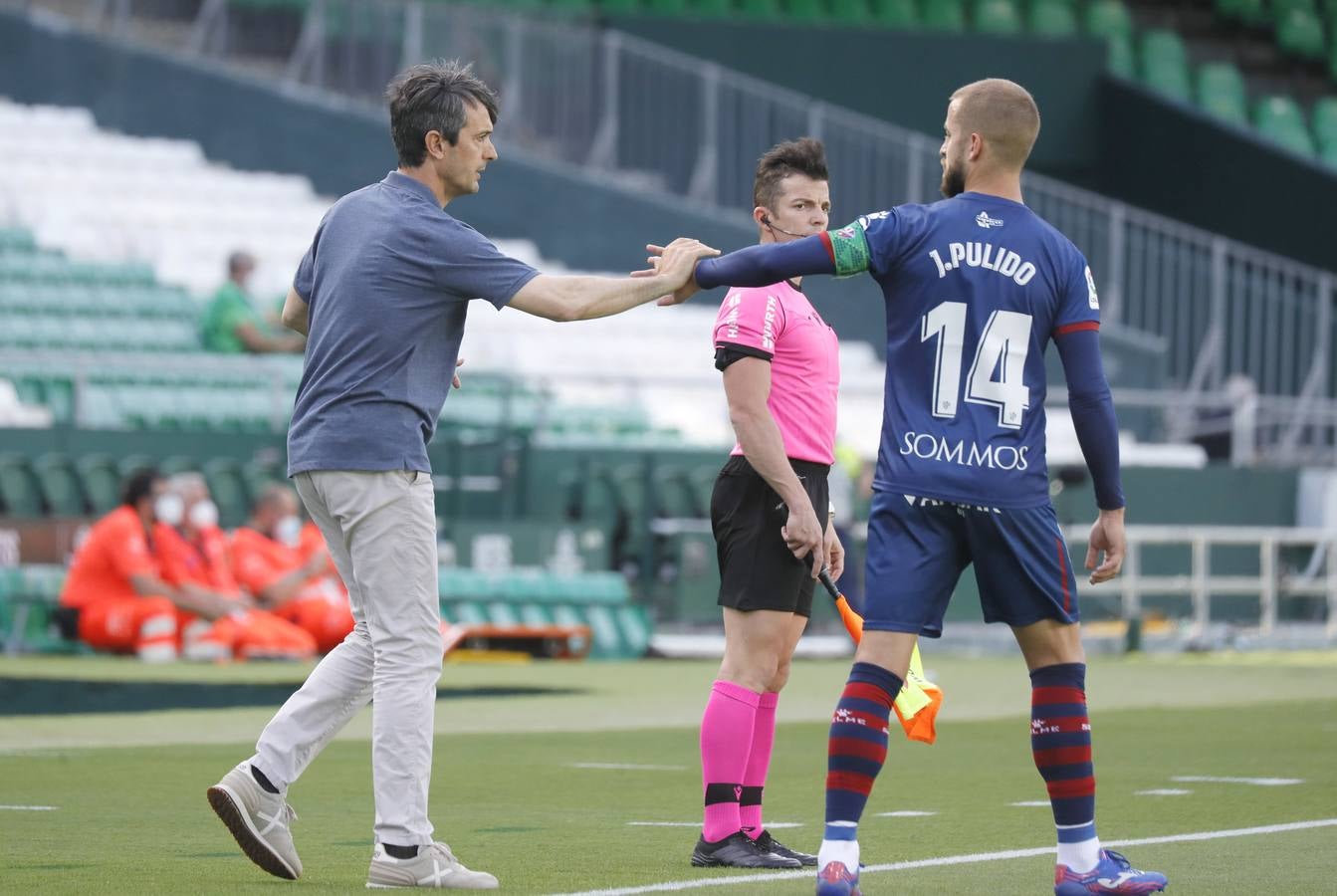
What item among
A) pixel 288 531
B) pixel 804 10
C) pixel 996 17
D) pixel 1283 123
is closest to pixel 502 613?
pixel 288 531

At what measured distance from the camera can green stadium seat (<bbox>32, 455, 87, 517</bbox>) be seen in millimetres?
18578

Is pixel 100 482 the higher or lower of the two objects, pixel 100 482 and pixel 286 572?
the higher

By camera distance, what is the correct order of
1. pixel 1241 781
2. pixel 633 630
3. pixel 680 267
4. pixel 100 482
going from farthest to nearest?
pixel 633 630 → pixel 100 482 → pixel 1241 781 → pixel 680 267

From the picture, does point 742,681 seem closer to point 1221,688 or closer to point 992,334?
point 992,334

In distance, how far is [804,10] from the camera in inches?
1211

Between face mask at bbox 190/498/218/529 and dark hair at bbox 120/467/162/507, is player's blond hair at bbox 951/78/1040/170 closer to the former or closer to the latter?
dark hair at bbox 120/467/162/507

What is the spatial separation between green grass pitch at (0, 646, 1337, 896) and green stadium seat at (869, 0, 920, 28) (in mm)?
16873

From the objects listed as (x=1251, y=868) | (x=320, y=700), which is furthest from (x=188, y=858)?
(x=1251, y=868)

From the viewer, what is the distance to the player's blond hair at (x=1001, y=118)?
6047mm

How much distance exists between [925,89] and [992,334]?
25207 millimetres

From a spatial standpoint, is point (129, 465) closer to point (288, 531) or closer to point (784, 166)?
point (288, 531)

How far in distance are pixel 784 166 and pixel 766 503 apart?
39.8 inches

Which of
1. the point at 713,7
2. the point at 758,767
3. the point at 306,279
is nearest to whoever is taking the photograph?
the point at 306,279

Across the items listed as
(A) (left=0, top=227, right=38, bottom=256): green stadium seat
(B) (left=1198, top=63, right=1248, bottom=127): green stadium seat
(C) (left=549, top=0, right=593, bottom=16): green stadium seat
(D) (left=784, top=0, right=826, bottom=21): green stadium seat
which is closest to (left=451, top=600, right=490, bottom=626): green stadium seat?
(A) (left=0, top=227, right=38, bottom=256): green stadium seat
